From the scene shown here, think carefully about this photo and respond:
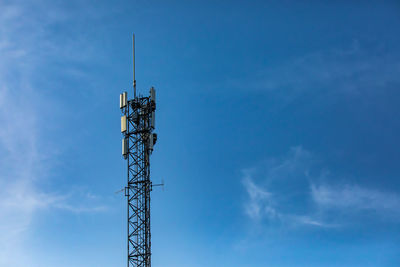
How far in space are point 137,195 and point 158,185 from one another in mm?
2373

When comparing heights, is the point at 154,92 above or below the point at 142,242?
above

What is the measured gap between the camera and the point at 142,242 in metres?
45.7

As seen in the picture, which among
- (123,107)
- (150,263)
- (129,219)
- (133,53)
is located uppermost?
(133,53)

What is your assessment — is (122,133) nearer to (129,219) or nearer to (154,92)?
(154,92)

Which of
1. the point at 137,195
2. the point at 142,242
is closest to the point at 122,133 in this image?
the point at 137,195

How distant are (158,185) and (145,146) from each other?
4342 mm

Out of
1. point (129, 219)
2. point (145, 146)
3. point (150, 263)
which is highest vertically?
point (145, 146)

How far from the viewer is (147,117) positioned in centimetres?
4891

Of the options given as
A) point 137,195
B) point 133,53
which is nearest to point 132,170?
point 137,195

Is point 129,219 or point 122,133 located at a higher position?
point 122,133

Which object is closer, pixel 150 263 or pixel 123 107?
pixel 150 263

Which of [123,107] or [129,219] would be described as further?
[123,107]

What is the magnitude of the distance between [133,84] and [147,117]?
433 centimetres

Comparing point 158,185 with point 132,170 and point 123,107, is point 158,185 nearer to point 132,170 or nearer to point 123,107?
point 132,170
